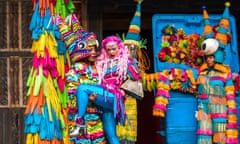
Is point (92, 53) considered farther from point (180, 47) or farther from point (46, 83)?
point (180, 47)

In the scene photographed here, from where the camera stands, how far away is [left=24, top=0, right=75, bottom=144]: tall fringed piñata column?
20.4ft

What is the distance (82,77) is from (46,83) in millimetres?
465

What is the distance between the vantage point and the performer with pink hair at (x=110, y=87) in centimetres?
581

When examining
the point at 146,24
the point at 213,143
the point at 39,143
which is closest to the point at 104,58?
the point at 39,143

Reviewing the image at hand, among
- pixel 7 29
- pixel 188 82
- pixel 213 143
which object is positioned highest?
pixel 7 29

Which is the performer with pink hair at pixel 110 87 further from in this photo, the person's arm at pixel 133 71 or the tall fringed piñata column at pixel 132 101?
the tall fringed piñata column at pixel 132 101

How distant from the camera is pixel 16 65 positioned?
704cm

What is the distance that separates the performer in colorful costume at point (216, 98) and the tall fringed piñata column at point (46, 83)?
3.80 feet

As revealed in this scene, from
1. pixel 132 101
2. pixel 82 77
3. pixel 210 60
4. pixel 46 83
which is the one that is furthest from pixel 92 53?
pixel 210 60

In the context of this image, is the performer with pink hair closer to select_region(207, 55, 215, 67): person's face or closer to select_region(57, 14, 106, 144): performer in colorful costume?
select_region(57, 14, 106, 144): performer in colorful costume

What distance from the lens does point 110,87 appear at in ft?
19.4

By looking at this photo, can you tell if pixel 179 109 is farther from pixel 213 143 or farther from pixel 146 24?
pixel 146 24

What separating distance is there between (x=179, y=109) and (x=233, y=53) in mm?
684

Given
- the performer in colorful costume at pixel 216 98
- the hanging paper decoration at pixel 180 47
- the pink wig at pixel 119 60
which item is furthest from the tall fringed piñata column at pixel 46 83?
the performer in colorful costume at pixel 216 98
